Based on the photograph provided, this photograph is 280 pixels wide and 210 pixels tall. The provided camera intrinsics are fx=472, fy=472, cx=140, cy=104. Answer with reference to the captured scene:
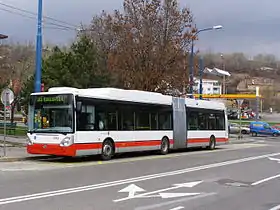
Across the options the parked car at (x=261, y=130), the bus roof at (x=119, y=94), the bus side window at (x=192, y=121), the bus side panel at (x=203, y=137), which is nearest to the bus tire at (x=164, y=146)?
the bus roof at (x=119, y=94)

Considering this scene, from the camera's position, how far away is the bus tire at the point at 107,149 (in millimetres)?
19328

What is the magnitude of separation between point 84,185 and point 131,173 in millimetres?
3340

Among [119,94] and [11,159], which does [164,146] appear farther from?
[11,159]

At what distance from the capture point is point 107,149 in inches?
768

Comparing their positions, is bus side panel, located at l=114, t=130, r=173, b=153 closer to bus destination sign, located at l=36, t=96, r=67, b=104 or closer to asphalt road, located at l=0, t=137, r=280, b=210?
asphalt road, located at l=0, t=137, r=280, b=210

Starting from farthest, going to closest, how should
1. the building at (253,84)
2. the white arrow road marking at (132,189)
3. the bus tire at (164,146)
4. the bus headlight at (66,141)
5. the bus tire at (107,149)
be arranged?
1. the building at (253,84)
2. the bus tire at (164,146)
3. the bus tire at (107,149)
4. the bus headlight at (66,141)
5. the white arrow road marking at (132,189)

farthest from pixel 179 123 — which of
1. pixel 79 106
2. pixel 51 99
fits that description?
pixel 51 99

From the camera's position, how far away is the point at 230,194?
36.4 feet

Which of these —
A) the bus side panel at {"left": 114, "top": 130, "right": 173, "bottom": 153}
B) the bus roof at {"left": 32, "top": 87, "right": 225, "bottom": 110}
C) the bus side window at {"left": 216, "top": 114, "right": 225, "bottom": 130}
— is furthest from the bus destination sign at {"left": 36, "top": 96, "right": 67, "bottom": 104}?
the bus side window at {"left": 216, "top": 114, "right": 225, "bottom": 130}

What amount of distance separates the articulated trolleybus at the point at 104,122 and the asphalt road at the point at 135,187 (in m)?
0.92

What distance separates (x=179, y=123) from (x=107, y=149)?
7269mm

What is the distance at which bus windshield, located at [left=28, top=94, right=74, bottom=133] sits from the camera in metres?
17.8

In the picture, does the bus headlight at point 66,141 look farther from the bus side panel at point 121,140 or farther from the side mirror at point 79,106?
the side mirror at point 79,106

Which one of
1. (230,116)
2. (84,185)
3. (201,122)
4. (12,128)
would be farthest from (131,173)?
(230,116)
